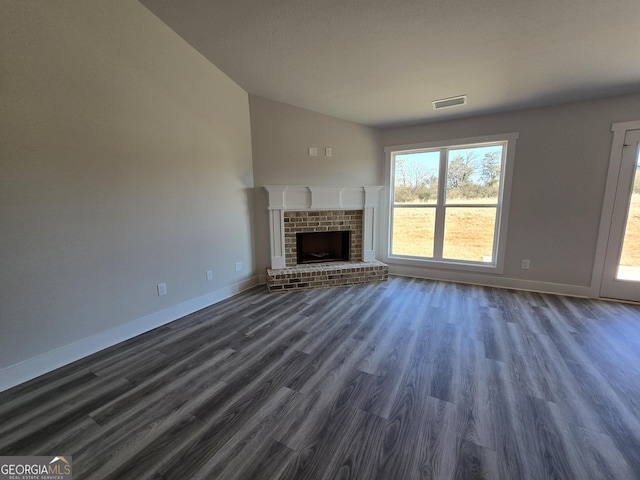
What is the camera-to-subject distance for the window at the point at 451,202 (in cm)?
360

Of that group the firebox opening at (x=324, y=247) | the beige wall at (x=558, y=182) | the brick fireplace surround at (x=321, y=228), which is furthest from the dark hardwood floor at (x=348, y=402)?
the firebox opening at (x=324, y=247)

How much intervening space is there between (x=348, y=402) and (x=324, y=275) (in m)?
2.20

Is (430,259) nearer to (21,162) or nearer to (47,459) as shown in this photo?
(47,459)

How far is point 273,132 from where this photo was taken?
3.59m

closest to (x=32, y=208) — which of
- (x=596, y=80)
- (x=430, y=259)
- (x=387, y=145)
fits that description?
(x=387, y=145)

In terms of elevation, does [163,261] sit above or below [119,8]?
below

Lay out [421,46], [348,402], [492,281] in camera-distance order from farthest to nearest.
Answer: [492,281] → [421,46] → [348,402]

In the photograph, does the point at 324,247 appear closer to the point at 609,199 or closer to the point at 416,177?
the point at 416,177

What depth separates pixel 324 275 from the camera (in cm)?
370

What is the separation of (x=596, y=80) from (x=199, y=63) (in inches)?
164

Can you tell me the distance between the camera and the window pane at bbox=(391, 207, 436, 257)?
4105 millimetres

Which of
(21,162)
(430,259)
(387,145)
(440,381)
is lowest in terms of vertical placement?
(440,381)

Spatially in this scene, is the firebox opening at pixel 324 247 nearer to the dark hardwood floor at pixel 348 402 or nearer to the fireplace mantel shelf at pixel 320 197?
the fireplace mantel shelf at pixel 320 197

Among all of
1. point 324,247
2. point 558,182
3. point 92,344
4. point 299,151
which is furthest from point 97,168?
point 558,182
